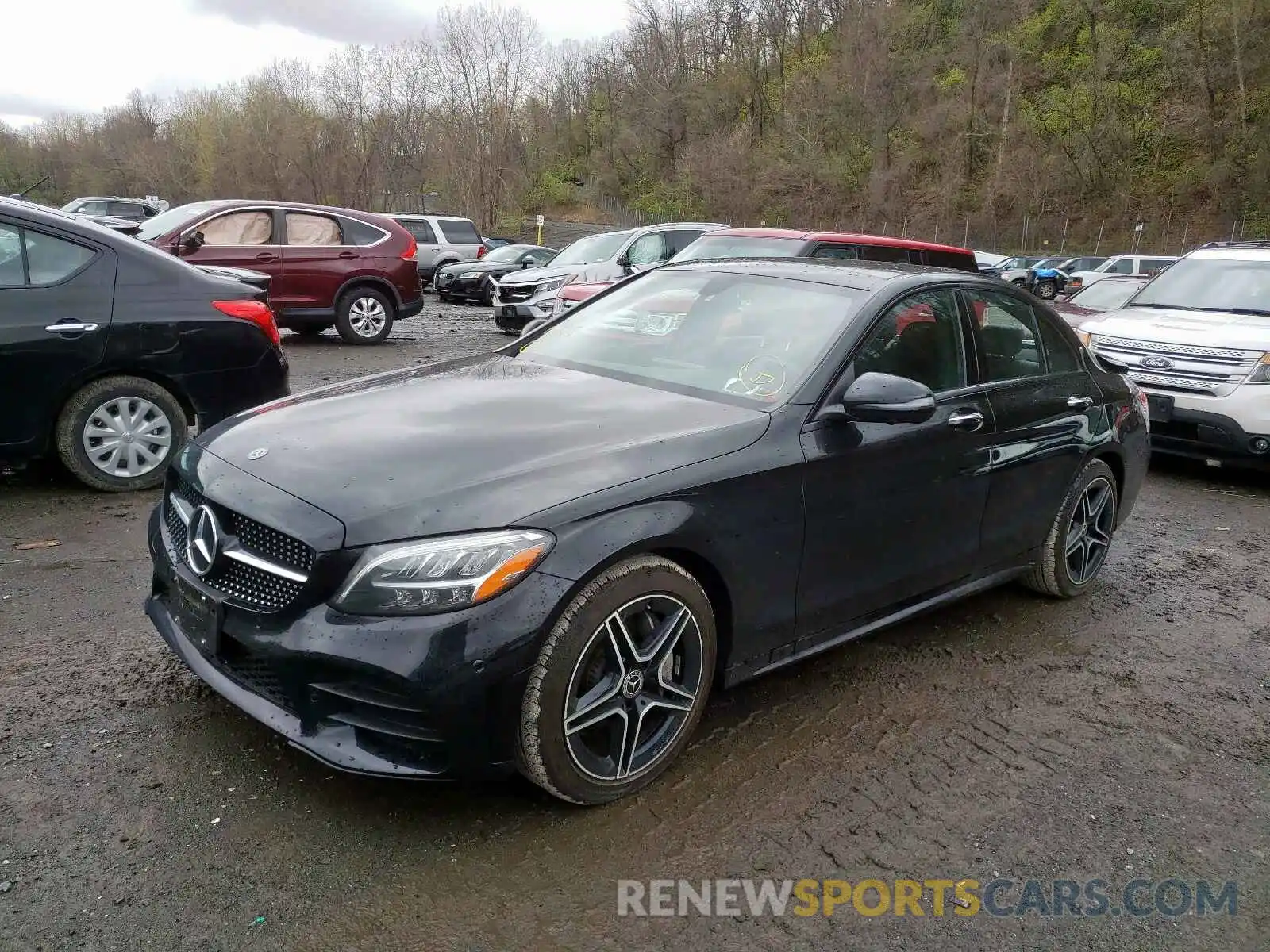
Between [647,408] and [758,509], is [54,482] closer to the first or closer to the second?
[647,408]

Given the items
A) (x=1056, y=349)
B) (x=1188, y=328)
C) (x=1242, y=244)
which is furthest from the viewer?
(x=1242, y=244)

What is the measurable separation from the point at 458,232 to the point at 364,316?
1257 centimetres

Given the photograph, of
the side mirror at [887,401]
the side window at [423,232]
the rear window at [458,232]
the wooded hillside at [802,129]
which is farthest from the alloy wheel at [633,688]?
the wooded hillside at [802,129]

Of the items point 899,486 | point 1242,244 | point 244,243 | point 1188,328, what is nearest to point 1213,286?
point 1242,244

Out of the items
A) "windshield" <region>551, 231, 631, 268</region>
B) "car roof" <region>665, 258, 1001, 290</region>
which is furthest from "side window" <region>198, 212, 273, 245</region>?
Answer: "car roof" <region>665, 258, 1001, 290</region>

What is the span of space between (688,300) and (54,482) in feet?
13.6

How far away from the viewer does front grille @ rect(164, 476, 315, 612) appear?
8.59ft

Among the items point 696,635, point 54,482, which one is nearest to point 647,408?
point 696,635

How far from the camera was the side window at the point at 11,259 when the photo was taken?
518 centimetres

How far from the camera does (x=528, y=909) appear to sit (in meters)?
2.46

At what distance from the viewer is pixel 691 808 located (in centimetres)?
294

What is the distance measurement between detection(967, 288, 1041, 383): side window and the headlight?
97.2 inches

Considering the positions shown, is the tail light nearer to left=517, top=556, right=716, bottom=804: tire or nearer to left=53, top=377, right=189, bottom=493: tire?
left=53, top=377, right=189, bottom=493: tire

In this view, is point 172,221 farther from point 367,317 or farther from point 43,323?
point 43,323
